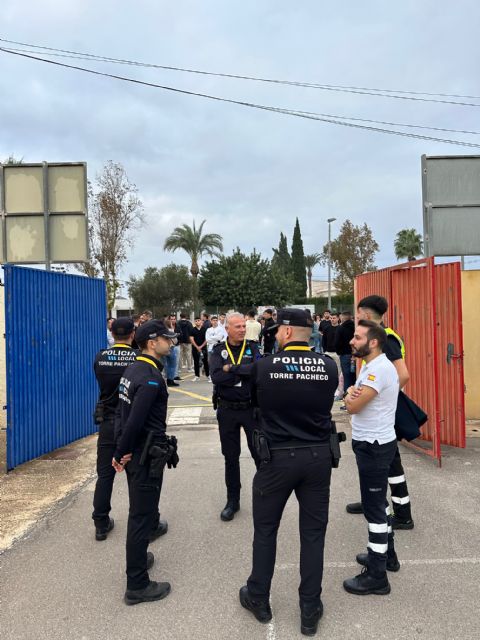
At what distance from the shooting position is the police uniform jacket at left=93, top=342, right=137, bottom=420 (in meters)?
4.24

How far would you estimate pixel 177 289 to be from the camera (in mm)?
37938

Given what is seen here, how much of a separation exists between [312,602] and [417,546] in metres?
1.48

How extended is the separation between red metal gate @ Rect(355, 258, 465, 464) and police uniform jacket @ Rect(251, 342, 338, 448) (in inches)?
139

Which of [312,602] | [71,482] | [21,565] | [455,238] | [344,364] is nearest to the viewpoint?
[312,602]

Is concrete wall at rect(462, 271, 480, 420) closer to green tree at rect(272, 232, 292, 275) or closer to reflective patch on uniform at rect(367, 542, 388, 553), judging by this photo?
reflective patch on uniform at rect(367, 542, 388, 553)

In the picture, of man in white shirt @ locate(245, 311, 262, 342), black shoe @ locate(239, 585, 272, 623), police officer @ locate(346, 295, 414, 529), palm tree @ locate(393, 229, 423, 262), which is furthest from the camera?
palm tree @ locate(393, 229, 423, 262)

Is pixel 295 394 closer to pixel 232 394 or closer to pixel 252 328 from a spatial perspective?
pixel 232 394

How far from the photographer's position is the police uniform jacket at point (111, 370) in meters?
4.24

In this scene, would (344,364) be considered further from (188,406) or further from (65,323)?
(65,323)

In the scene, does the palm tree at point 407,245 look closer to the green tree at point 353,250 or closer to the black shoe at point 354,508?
the green tree at point 353,250

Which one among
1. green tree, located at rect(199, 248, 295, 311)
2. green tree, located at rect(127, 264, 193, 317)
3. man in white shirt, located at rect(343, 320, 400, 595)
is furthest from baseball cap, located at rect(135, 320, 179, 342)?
green tree, located at rect(199, 248, 295, 311)

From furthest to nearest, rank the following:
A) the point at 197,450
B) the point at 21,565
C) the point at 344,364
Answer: the point at 344,364 < the point at 197,450 < the point at 21,565

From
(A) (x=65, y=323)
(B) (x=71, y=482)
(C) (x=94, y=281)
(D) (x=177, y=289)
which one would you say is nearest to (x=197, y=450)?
(B) (x=71, y=482)

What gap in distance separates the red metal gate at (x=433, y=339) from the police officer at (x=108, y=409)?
148 inches
